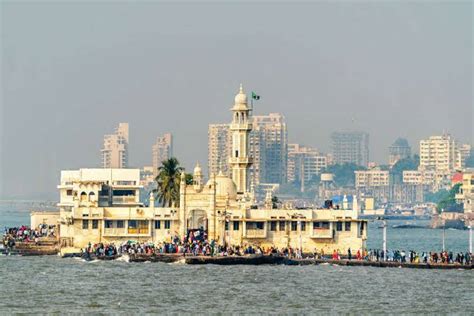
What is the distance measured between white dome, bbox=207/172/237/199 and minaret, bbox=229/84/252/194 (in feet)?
10.1

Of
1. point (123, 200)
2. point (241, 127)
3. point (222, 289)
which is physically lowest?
point (222, 289)

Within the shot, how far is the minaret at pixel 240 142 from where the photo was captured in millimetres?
125875

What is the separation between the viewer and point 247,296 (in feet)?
295

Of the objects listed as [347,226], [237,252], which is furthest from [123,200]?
[347,226]

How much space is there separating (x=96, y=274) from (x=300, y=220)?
20.5 metres

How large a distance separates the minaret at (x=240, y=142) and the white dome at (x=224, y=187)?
A: 308 cm

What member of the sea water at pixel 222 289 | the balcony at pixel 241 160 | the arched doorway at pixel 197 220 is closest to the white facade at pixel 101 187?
the arched doorway at pixel 197 220

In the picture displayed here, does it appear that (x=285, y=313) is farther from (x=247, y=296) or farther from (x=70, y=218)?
(x=70, y=218)

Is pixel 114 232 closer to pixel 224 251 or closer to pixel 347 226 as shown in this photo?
pixel 224 251

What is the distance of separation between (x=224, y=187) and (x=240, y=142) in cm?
671

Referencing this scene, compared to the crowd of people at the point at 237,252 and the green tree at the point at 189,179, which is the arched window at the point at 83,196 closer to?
the crowd of people at the point at 237,252

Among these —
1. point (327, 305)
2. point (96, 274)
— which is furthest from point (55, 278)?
point (327, 305)

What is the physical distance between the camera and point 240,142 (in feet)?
416

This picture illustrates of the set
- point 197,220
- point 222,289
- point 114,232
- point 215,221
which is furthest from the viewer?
point 197,220
